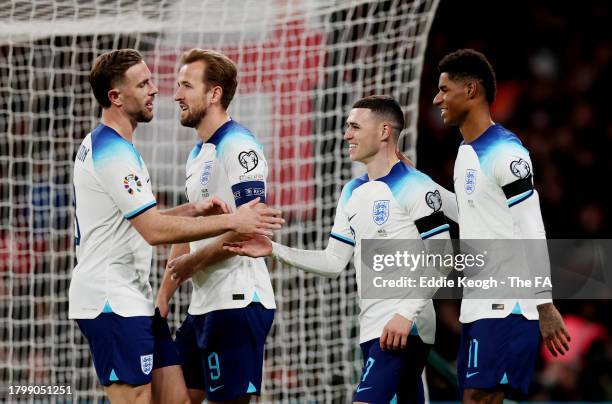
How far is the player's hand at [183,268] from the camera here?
4.88 metres

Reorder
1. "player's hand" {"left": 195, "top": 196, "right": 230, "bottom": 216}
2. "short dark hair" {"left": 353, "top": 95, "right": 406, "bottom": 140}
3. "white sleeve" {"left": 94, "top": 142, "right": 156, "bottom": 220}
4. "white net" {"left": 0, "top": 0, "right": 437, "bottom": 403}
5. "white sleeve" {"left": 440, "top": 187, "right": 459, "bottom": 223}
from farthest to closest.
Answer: "white net" {"left": 0, "top": 0, "right": 437, "bottom": 403} → "white sleeve" {"left": 440, "top": 187, "right": 459, "bottom": 223} → "short dark hair" {"left": 353, "top": 95, "right": 406, "bottom": 140} → "player's hand" {"left": 195, "top": 196, "right": 230, "bottom": 216} → "white sleeve" {"left": 94, "top": 142, "right": 156, "bottom": 220}

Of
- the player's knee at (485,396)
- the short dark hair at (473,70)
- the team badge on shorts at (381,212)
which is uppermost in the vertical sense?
the short dark hair at (473,70)

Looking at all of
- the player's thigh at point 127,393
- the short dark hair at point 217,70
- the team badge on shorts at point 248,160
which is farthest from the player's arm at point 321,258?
the player's thigh at point 127,393

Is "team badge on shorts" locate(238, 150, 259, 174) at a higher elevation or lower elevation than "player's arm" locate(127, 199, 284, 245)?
higher

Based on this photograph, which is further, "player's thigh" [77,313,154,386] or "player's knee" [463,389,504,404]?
"player's knee" [463,389,504,404]

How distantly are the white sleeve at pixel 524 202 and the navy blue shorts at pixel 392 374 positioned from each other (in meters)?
0.69

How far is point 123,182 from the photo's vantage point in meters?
4.42

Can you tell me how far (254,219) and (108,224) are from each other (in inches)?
26.7

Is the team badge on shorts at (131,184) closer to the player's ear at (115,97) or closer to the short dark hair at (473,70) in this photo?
the player's ear at (115,97)

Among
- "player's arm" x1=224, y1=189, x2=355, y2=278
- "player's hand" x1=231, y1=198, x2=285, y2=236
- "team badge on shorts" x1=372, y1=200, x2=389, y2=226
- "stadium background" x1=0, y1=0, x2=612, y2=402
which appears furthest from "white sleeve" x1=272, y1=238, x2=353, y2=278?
"stadium background" x1=0, y1=0, x2=612, y2=402

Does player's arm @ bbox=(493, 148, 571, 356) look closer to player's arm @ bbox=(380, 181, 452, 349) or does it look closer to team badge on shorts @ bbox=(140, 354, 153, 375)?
player's arm @ bbox=(380, 181, 452, 349)

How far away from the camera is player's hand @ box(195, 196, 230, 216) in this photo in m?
4.66

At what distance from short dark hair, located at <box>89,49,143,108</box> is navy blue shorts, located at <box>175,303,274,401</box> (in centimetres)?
121

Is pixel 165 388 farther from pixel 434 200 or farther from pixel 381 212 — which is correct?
pixel 434 200
